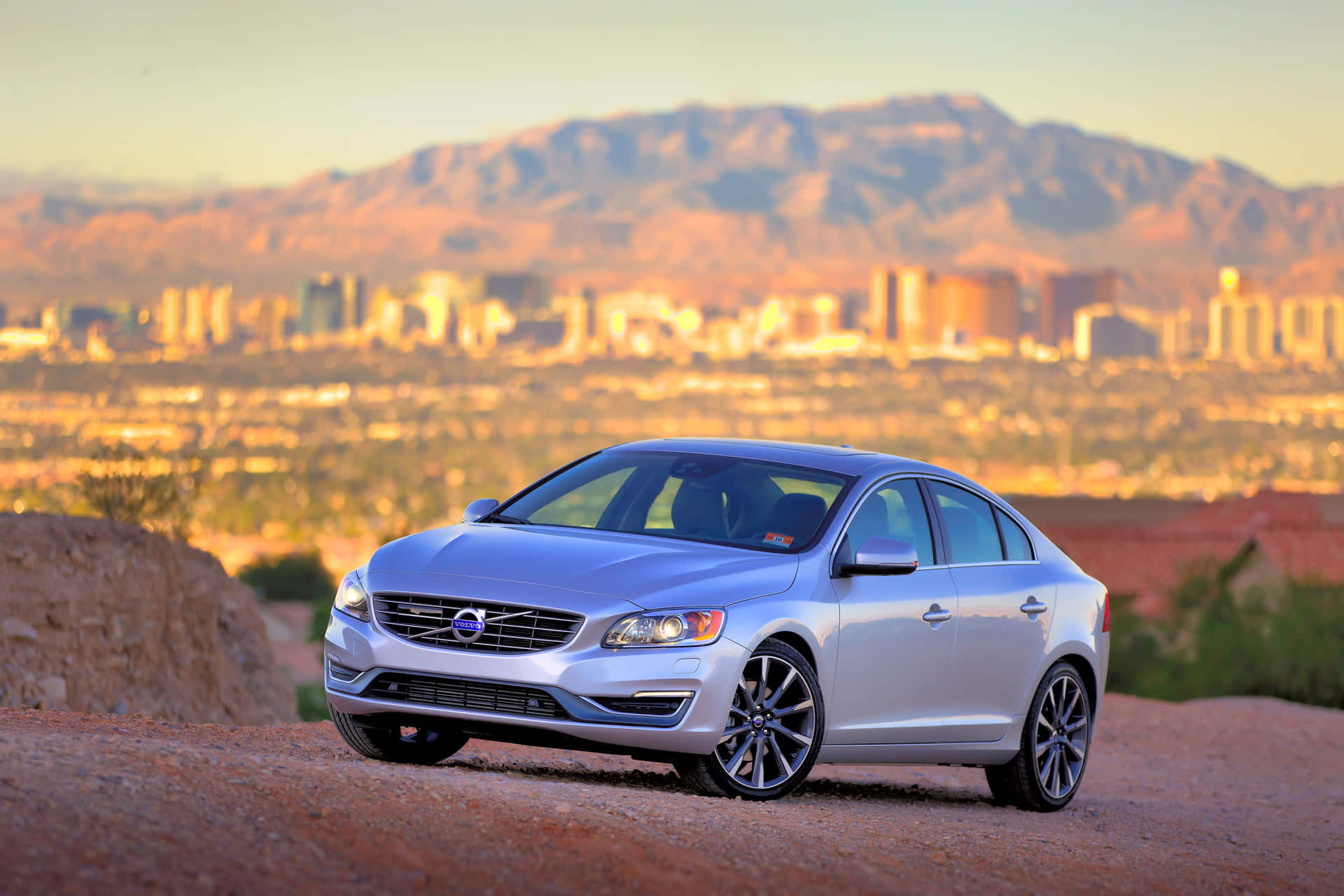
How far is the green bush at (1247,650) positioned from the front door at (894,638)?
15.0m

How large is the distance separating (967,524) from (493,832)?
3.99 meters

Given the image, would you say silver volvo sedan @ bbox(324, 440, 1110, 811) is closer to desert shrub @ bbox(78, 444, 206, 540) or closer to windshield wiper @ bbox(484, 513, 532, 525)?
windshield wiper @ bbox(484, 513, 532, 525)

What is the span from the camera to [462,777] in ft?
26.7

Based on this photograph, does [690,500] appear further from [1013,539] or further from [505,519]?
[1013,539]

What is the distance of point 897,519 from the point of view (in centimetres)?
955

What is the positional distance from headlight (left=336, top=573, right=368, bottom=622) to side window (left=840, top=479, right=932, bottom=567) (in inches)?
91.4

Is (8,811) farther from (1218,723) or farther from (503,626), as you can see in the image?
(1218,723)

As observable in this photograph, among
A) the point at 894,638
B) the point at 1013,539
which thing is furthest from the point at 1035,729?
the point at 894,638

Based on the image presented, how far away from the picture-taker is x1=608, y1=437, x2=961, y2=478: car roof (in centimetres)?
951

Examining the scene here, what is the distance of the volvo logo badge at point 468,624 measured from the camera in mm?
8094

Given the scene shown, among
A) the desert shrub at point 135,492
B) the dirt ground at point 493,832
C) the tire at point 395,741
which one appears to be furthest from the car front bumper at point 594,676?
the desert shrub at point 135,492

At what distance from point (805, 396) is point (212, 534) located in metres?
64.4

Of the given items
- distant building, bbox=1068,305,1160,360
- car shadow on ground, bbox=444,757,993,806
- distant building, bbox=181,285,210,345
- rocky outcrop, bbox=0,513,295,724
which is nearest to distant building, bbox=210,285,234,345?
distant building, bbox=181,285,210,345

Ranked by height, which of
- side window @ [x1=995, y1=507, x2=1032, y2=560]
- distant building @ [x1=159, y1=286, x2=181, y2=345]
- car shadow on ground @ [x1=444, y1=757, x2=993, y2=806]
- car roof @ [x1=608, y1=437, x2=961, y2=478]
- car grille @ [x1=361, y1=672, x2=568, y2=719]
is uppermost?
distant building @ [x1=159, y1=286, x2=181, y2=345]
